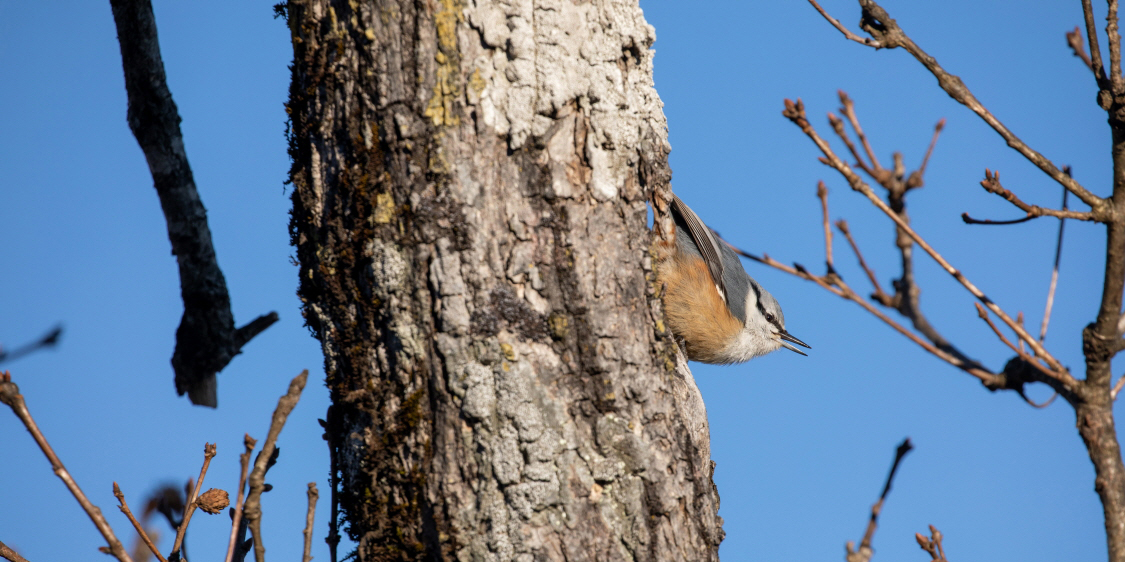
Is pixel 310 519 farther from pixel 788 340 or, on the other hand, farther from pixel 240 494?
pixel 788 340

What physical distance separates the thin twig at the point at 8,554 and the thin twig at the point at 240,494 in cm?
36

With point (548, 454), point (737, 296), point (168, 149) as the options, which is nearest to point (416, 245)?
point (548, 454)

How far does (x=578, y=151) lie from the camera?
5.93ft

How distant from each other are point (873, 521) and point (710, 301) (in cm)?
168

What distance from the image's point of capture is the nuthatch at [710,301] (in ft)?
9.98

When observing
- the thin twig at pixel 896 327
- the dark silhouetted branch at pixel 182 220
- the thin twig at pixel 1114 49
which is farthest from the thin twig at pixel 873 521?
the dark silhouetted branch at pixel 182 220

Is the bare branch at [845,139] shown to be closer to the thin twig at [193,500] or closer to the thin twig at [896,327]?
the thin twig at [896,327]

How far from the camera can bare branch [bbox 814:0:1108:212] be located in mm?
1824

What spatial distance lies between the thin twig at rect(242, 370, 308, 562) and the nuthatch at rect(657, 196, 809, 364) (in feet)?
5.28

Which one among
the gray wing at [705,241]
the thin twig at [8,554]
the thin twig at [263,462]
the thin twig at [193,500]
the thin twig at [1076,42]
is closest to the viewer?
the thin twig at [263,462]

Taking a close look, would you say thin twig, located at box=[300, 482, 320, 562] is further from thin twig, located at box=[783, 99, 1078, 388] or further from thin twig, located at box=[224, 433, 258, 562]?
thin twig, located at box=[783, 99, 1078, 388]

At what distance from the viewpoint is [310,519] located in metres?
1.49

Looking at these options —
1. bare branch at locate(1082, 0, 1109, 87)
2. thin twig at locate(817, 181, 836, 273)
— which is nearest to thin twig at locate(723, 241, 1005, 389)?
thin twig at locate(817, 181, 836, 273)

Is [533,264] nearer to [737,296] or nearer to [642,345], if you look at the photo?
[642,345]
